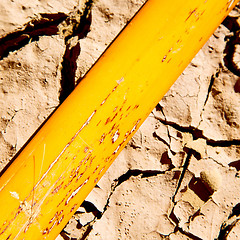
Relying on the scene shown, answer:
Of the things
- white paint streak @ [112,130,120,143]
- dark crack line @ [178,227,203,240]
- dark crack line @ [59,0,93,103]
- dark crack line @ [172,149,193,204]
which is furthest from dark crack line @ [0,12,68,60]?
dark crack line @ [178,227,203,240]

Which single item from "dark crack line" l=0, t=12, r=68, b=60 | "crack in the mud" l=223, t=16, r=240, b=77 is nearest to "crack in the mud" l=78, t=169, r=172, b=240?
"crack in the mud" l=223, t=16, r=240, b=77

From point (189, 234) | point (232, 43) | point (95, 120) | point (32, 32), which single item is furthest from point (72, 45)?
point (189, 234)

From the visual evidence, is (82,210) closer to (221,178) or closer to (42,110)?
(42,110)

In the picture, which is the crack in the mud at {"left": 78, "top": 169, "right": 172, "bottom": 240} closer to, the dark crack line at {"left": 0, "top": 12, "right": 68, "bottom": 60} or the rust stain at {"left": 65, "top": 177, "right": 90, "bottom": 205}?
the rust stain at {"left": 65, "top": 177, "right": 90, "bottom": 205}

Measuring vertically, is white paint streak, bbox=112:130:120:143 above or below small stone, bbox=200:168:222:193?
above

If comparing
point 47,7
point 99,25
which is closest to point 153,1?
point 99,25

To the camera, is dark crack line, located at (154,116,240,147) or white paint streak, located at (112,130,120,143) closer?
white paint streak, located at (112,130,120,143)

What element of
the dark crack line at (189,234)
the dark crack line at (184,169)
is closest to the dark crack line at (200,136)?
the dark crack line at (184,169)

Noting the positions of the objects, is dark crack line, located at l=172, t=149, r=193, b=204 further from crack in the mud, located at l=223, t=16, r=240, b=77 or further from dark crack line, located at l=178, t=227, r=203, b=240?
crack in the mud, located at l=223, t=16, r=240, b=77

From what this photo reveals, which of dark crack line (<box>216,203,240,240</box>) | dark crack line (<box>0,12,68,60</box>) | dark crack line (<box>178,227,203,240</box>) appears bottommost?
dark crack line (<box>178,227,203,240</box>)

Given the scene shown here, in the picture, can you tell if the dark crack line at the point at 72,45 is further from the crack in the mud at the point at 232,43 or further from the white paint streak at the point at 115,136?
the crack in the mud at the point at 232,43

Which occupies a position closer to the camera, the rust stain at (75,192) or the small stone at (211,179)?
the rust stain at (75,192)
